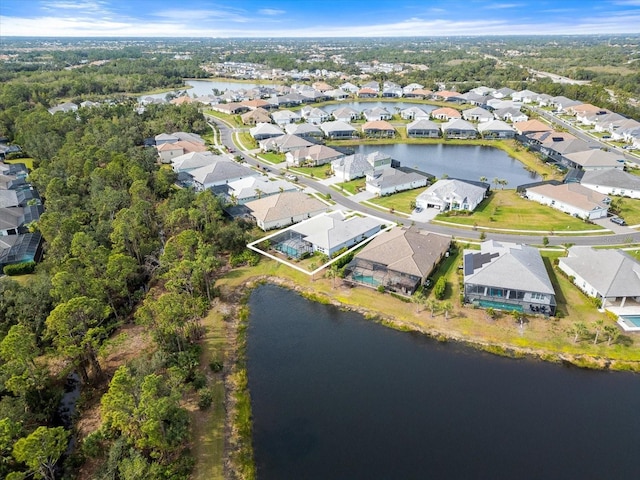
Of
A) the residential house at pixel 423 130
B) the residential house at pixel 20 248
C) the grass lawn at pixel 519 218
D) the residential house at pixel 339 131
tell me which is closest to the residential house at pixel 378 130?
the residential house at pixel 339 131

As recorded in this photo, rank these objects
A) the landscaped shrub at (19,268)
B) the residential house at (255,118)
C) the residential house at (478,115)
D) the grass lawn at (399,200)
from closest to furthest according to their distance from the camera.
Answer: the landscaped shrub at (19,268) → the grass lawn at (399,200) → the residential house at (255,118) → the residential house at (478,115)

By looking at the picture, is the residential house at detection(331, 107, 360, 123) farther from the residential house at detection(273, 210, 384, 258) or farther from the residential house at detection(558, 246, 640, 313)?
the residential house at detection(558, 246, 640, 313)

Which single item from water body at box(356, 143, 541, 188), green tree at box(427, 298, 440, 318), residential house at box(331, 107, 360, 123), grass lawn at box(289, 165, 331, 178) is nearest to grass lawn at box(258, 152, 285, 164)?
grass lawn at box(289, 165, 331, 178)

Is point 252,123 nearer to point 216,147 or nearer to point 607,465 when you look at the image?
point 216,147

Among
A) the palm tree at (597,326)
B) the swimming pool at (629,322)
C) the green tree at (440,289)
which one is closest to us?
the palm tree at (597,326)

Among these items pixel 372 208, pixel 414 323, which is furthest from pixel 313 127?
pixel 414 323

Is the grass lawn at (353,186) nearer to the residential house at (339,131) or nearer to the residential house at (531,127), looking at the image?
the residential house at (339,131)
